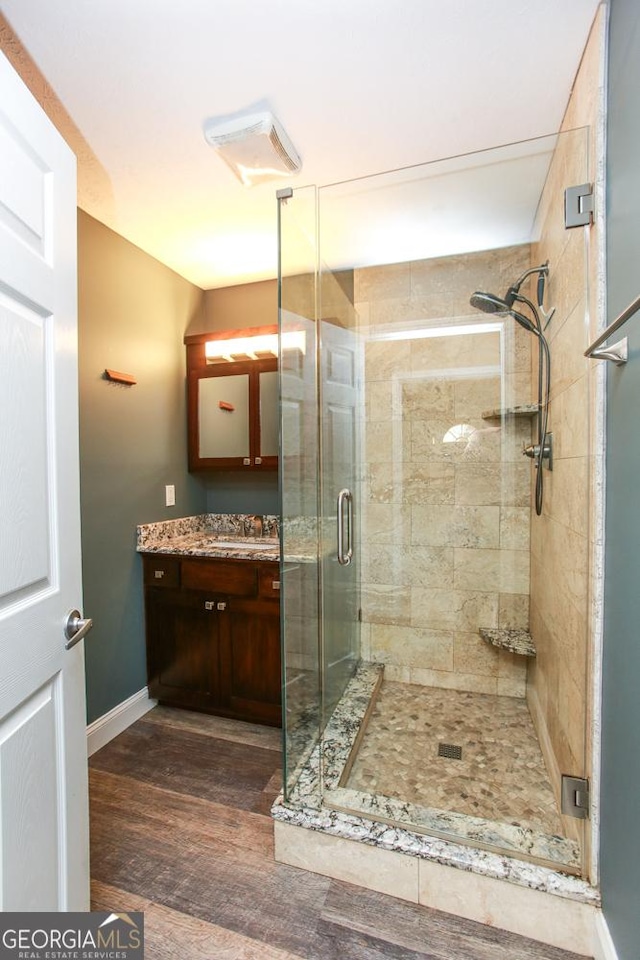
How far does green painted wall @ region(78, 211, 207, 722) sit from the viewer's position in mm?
1938

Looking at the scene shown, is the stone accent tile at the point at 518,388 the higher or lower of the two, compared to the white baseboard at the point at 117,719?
higher

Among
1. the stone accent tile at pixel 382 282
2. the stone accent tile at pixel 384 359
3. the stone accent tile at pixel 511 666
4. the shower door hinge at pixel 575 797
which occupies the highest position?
the stone accent tile at pixel 382 282

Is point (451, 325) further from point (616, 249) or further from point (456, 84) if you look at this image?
point (616, 249)

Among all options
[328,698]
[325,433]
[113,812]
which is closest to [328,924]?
[328,698]

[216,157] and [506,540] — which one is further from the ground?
[216,157]

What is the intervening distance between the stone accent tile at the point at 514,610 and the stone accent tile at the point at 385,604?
49 cm

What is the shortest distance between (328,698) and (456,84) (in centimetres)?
236

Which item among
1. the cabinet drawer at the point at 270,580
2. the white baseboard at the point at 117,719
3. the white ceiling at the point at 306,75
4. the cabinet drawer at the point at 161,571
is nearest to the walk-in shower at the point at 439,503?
the white ceiling at the point at 306,75

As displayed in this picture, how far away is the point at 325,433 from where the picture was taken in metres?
1.86

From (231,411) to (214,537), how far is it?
0.80m

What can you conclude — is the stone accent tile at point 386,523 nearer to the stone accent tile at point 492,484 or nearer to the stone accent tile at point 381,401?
the stone accent tile at point 492,484

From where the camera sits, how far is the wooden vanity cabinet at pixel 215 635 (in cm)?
205

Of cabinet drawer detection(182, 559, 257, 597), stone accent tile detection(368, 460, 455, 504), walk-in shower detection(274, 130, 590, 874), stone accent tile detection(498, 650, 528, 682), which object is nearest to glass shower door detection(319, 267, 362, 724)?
walk-in shower detection(274, 130, 590, 874)

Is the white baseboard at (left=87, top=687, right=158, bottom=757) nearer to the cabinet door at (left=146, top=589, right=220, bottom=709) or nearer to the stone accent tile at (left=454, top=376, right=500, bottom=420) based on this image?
the cabinet door at (left=146, top=589, right=220, bottom=709)
